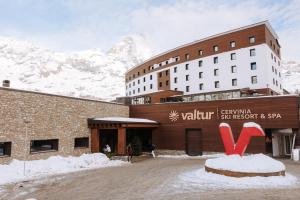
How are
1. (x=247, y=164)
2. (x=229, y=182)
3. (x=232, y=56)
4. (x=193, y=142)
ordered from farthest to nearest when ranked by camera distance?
(x=232, y=56) < (x=193, y=142) < (x=247, y=164) < (x=229, y=182)

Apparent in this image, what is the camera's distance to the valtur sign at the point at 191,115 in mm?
Answer: 27280

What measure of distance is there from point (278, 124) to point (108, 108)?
1536cm

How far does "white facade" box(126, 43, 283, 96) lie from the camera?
132 ft

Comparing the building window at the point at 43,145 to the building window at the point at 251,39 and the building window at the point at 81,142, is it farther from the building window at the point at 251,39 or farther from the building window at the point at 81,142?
the building window at the point at 251,39

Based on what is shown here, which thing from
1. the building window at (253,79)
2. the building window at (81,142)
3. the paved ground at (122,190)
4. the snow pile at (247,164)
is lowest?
the paved ground at (122,190)

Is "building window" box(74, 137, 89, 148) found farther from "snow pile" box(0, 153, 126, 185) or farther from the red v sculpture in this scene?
the red v sculpture

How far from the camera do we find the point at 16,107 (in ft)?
61.5

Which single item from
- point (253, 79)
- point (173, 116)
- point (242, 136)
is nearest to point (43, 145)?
point (173, 116)

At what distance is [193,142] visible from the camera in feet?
91.4

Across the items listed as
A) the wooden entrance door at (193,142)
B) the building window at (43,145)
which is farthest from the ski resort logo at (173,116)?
the building window at (43,145)

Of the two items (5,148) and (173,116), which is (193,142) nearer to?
(173,116)

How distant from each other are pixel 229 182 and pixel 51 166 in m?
11.7

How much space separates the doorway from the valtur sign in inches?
235

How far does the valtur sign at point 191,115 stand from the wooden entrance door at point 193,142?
1.26 metres
